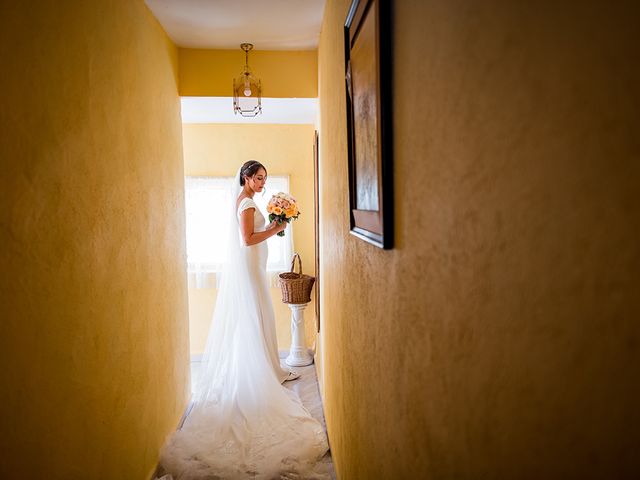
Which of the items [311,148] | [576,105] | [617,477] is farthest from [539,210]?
[311,148]

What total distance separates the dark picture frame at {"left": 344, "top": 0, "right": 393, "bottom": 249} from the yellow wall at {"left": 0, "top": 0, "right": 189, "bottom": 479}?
37.4 inches

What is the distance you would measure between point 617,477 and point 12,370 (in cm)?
137

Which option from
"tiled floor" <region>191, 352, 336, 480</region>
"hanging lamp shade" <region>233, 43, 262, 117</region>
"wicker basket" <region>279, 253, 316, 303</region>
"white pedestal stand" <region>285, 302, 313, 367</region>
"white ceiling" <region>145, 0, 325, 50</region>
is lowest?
"tiled floor" <region>191, 352, 336, 480</region>

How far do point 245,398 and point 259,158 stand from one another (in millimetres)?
2505

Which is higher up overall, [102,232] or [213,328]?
[102,232]

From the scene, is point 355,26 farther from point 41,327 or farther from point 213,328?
point 213,328

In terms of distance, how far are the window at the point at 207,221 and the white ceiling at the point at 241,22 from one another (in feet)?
5.60

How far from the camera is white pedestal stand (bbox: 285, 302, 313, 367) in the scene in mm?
4535

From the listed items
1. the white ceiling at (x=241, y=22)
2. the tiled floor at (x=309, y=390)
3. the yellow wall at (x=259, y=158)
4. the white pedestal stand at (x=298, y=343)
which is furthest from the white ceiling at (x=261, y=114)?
the tiled floor at (x=309, y=390)

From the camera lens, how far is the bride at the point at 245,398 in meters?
2.68

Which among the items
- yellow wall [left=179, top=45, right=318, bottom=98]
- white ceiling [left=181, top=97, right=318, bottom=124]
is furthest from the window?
yellow wall [left=179, top=45, right=318, bottom=98]

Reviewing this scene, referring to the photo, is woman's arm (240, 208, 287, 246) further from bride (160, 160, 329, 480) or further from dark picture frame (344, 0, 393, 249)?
dark picture frame (344, 0, 393, 249)

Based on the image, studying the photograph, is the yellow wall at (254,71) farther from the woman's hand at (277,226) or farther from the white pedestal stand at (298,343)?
the white pedestal stand at (298,343)

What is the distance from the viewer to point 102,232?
1.91 m
